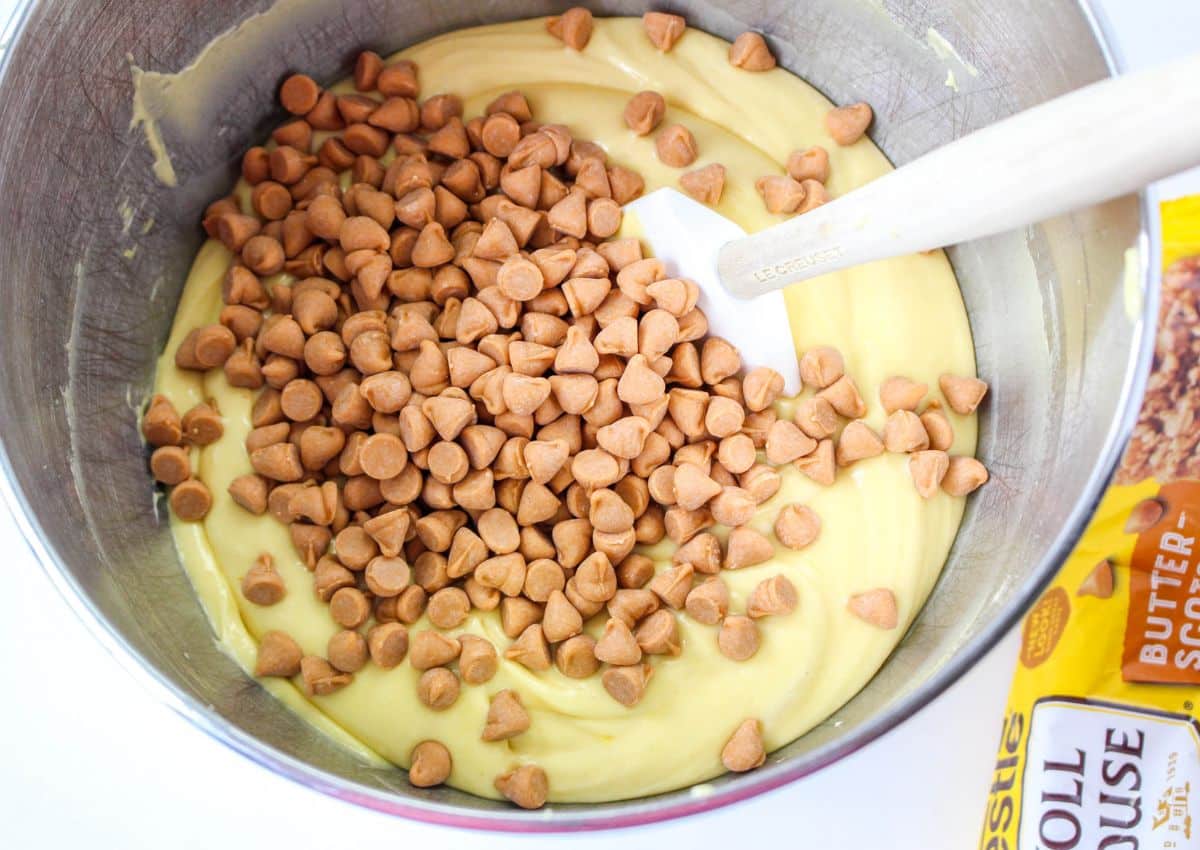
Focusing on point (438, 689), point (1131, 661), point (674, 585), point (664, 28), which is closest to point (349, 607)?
point (438, 689)

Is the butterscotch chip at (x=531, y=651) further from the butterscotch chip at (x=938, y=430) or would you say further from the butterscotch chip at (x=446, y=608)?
the butterscotch chip at (x=938, y=430)

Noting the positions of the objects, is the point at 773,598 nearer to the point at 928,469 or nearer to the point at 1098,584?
the point at 928,469

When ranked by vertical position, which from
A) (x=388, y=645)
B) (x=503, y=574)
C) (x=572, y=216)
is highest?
(x=572, y=216)

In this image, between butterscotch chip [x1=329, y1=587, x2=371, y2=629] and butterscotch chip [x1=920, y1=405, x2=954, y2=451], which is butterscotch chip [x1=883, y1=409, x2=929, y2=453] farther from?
butterscotch chip [x1=329, y1=587, x2=371, y2=629]

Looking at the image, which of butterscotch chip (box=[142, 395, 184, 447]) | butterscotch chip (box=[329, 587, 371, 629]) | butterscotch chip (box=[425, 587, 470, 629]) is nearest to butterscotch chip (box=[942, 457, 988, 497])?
butterscotch chip (box=[425, 587, 470, 629])

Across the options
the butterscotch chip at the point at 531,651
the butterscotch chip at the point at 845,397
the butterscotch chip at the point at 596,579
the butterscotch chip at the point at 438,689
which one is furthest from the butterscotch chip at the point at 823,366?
the butterscotch chip at the point at 438,689

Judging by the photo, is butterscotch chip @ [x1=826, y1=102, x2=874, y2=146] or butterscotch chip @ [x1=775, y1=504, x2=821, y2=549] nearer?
butterscotch chip @ [x1=775, y1=504, x2=821, y2=549]
